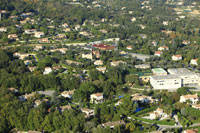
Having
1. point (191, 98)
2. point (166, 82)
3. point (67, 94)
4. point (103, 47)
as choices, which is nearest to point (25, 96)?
point (67, 94)

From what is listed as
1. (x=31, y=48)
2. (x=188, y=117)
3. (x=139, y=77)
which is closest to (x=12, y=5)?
(x=31, y=48)

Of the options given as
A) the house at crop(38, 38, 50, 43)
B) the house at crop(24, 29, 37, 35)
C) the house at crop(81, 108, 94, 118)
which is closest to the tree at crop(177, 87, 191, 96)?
the house at crop(81, 108, 94, 118)

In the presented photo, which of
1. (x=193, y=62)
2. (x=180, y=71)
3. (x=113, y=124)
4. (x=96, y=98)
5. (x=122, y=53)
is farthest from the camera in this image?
(x=122, y=53)

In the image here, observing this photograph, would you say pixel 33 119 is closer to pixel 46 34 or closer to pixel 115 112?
pixel 115 112

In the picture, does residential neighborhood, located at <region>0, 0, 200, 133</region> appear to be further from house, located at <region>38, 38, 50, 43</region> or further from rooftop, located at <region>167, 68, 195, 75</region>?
house, located at <region>38, 38, 50, 43</region>

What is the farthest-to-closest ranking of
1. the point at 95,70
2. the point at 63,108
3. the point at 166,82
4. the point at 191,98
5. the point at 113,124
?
the point at 95,70
the point at 166,82
the point at 191,98
the point at 63,108
the point at 113,124

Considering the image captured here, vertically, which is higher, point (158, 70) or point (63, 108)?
point (63, 108)

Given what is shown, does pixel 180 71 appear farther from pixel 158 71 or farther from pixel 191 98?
pixel 191 98
